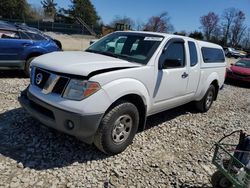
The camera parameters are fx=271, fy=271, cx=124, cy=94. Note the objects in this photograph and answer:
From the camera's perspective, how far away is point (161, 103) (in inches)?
185

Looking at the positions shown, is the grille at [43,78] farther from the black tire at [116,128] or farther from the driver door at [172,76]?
the driver door at [172,76]

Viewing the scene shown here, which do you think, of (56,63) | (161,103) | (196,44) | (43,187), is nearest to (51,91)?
(56,63)

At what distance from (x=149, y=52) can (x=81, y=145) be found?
71.5 inches

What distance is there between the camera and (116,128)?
3.80 meters

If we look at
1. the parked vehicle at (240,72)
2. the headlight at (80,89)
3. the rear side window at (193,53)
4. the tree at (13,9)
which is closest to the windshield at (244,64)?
the parked vehicle at (240,72)

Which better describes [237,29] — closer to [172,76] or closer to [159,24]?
[159,24]

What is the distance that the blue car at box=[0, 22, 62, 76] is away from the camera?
7477mm

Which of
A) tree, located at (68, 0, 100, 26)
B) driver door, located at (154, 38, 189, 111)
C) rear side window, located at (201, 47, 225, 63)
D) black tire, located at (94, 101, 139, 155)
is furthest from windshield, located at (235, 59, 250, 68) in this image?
tree, located at (68, 0, 100, 26)

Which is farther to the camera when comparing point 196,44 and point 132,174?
point 196,44

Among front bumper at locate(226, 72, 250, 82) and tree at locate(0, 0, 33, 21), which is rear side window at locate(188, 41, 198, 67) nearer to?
front bumper at locate(226, 72, 250, 82)

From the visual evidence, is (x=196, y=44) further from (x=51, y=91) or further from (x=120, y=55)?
(x=51, y=91)

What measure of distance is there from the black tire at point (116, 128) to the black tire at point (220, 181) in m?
1.32

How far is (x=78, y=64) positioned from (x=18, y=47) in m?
4.78

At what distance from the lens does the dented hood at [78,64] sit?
3458mm
